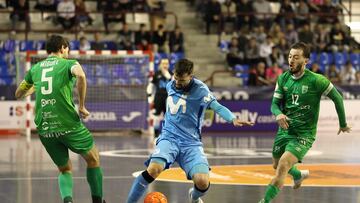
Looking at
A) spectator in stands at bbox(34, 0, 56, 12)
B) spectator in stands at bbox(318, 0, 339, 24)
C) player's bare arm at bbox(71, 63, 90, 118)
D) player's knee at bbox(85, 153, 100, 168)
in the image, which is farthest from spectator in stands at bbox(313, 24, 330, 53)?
player's bare arm at bbox(71, 63, 90, 118)

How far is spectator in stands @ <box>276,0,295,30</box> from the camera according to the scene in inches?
1294

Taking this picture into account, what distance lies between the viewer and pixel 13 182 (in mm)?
14070

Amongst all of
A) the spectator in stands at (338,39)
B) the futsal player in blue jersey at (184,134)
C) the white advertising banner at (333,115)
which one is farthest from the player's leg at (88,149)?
the spectator in stands at (338,39)

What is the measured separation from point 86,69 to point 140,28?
4.08 metres

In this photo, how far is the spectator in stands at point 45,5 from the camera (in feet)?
97.8

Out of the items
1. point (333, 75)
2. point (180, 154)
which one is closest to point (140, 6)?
point (333, 75)

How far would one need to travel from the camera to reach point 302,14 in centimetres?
3328

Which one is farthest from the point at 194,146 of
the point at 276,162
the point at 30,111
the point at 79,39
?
the point at 79,39

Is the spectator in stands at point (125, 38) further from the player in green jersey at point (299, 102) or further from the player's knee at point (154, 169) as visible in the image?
the player's knee at point (154, 169)

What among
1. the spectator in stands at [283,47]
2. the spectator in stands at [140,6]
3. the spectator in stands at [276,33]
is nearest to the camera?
the spectator in stands at [140,6]

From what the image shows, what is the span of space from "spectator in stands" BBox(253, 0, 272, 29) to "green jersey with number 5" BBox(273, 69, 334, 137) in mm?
21205

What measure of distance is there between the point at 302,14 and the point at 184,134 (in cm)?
2368

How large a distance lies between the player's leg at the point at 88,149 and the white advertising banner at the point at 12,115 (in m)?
15.7

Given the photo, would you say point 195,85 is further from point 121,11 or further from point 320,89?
point 121,11
